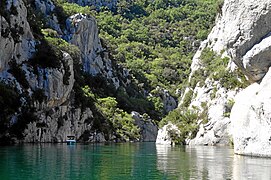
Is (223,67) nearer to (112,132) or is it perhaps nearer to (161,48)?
(112,132)

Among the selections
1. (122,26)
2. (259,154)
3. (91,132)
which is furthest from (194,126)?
(122,26)

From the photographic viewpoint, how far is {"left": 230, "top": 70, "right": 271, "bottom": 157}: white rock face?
33.5 meters

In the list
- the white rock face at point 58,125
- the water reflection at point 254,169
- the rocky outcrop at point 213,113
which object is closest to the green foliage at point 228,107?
the rocky outcrop at point 213,113

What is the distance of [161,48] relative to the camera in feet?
610

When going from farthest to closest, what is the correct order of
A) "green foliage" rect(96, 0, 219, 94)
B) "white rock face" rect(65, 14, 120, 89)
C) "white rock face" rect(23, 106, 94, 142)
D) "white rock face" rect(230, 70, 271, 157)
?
1. "green foliage" rect(96, 0, 219, 94)
2. "white rock face" rect(65, 14, 120, 89)
3. "white rock face" rect(23, 106, 94, 142)
4. "white rock face" rect(230, 70, 271, 157)

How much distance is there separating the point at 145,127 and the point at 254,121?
91680 millimetres

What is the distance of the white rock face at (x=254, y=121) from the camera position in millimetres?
33469

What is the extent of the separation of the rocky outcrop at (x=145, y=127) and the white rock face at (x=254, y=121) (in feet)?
277

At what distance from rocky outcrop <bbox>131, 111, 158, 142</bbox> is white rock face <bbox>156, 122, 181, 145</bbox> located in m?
28.4

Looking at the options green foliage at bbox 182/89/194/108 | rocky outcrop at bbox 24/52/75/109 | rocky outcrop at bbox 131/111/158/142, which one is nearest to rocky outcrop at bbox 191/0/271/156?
rocky outcrop at bbox 24/52/75/109

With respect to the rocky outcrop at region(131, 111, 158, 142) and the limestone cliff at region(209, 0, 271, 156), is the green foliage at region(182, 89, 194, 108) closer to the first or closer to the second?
the rocky outcrop at region(131, 111, 158, 142)

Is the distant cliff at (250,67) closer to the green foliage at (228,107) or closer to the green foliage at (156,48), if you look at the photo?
the green foliage at (228,107)

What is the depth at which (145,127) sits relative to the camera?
126m

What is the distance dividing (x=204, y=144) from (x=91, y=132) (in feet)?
90.0
